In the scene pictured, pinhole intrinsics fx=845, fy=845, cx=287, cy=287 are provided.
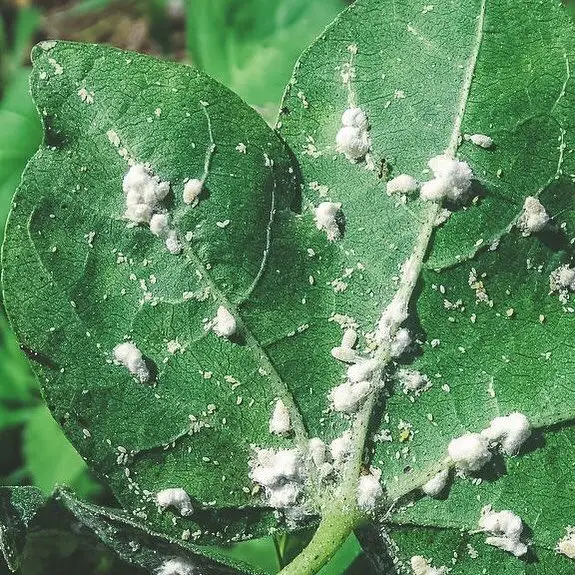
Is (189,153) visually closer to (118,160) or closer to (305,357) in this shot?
(118,160)

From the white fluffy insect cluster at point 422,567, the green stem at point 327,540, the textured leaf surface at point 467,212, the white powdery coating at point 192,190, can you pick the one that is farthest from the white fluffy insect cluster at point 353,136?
the white fluffy insect cluster at point 422,567

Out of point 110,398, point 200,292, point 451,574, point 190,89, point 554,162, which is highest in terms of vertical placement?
point 190,89

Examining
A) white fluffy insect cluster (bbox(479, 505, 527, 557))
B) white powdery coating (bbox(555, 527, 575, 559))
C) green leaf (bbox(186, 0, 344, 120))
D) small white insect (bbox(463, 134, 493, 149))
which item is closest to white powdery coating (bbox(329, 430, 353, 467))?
white fluffy insect cluster (bbox(479, 505, 527, 557))

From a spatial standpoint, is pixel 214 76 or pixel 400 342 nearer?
pixel 400 342

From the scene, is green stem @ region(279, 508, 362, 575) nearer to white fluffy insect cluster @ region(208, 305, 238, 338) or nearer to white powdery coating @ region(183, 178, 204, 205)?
white fluffy insect cluster @ region(208, 305, 238, 338)

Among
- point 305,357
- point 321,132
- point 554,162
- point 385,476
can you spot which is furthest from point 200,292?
point 554,162

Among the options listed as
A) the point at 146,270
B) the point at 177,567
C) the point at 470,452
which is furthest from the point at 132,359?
the point at 470,452

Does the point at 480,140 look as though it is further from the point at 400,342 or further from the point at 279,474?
the point at 279,474
